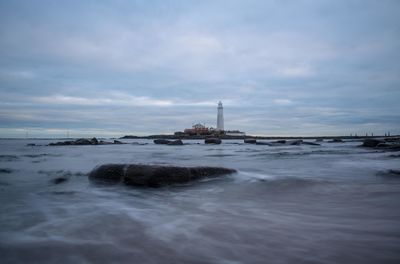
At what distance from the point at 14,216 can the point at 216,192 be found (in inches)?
119

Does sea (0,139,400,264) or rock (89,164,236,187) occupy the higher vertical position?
rock (89,164,236,187)

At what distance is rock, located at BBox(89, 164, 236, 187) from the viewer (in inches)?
219

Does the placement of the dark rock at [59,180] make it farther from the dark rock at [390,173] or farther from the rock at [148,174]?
the dark rock at [390,173]

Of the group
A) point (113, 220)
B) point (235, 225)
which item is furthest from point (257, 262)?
point (113, 220)

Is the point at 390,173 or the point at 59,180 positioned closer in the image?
the point at 59,180

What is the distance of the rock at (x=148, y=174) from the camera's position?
18.3 feet

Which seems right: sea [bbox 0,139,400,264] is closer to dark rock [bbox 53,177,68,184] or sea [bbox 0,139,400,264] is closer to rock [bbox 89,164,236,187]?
rock [bbox 89,164,236,187]

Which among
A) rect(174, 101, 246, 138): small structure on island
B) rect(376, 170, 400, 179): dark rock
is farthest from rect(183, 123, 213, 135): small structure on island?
rect(376, 170, 400, 179): dark rock

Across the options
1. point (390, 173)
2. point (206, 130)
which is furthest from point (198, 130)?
point (390, 173)

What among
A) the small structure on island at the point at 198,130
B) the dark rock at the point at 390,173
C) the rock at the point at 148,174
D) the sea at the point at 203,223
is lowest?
the sea at the point at 203,223

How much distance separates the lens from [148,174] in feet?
18.4

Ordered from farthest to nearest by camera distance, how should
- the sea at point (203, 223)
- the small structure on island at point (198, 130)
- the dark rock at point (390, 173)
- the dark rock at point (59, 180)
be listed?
→ the small structure on island at point (198, 130) < the dark rock at point (390, 173) < the dark rock at point (59, 180) < the sea at point (203, 223)

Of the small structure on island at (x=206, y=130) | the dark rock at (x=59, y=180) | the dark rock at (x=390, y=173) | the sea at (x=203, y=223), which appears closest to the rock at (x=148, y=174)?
the sea at (x=203, y=223)

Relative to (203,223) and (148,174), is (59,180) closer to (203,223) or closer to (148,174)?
(148,174)
